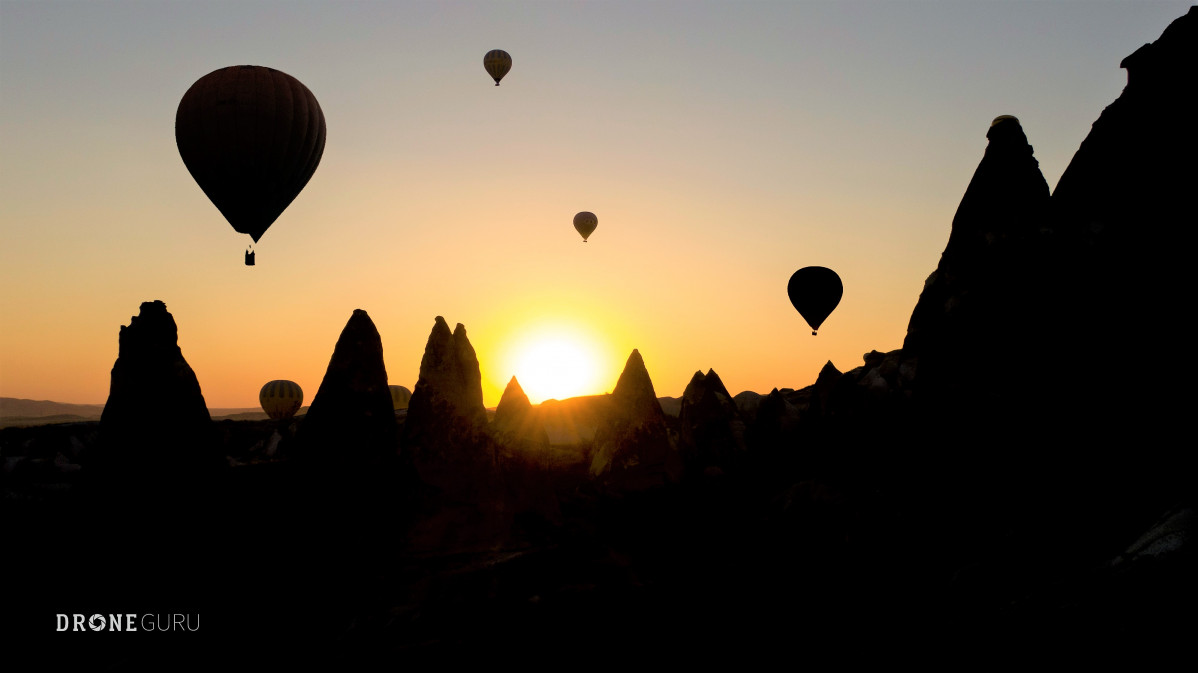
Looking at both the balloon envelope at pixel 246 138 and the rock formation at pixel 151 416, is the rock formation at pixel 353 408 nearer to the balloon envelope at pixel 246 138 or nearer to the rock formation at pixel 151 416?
the rock formation at pixel 151 416

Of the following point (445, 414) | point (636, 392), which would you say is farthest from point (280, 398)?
point (445, 414)

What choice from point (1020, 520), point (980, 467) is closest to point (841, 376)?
point (980, 467)

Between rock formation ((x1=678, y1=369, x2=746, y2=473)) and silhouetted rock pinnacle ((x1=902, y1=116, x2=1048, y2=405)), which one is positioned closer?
silhouetted rock pinnacle ((x1=902, y1=116, x2=1048, y2=405))

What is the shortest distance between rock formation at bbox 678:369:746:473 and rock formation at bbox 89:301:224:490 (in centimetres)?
2497

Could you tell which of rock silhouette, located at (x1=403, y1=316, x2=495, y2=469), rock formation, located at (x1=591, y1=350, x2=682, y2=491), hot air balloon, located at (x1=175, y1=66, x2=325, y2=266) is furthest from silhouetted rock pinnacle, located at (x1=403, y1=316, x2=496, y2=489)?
hot air balloon, located at (x1=175, y1=66, x2=325, y2=266)

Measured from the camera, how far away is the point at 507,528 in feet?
98.6

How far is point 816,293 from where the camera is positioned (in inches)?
2018

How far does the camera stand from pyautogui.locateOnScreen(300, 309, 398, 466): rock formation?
26.5 m

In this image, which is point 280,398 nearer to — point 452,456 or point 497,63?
point 497,63

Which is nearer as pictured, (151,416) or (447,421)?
(151,416)

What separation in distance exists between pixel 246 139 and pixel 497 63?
33915 mm

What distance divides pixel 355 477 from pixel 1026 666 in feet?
63.9

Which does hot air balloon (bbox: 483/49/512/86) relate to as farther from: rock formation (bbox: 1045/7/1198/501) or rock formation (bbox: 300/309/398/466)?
rock formation (bbox: 1045/7/1198/501)

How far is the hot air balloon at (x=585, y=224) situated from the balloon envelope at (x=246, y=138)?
108 feet
